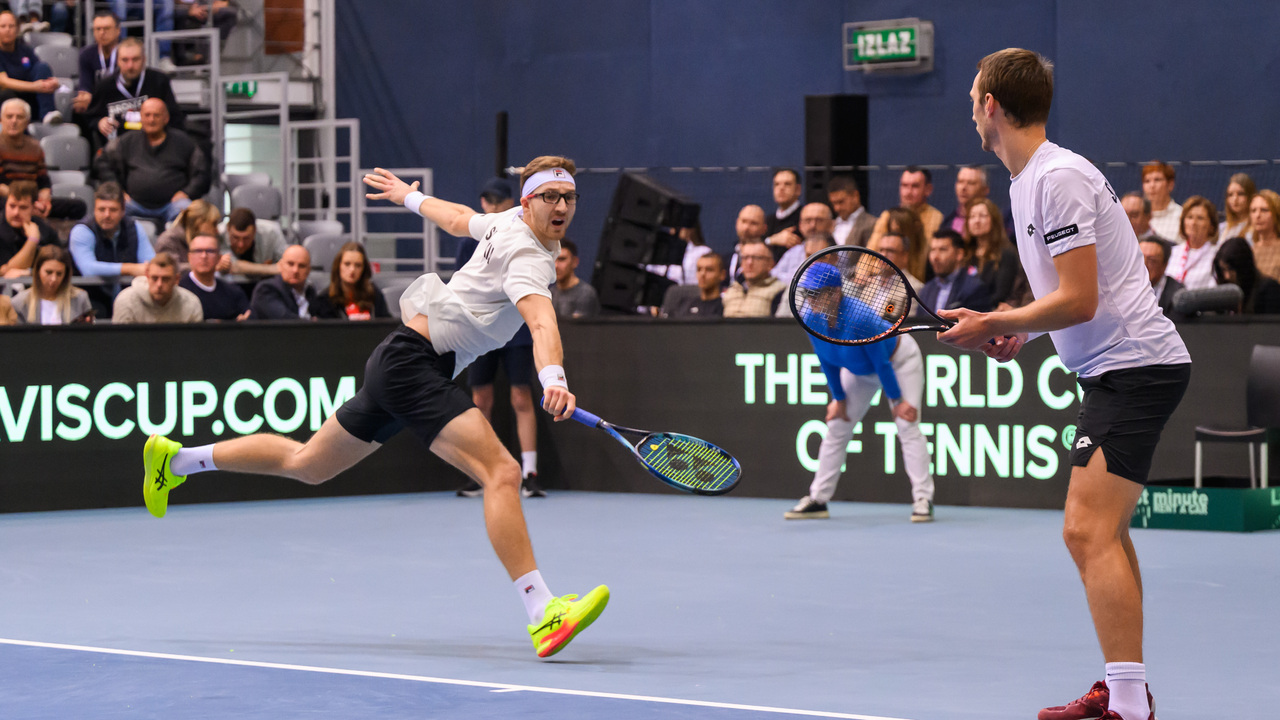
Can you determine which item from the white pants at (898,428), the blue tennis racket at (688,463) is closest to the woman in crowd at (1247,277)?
the white pants at (898,428)

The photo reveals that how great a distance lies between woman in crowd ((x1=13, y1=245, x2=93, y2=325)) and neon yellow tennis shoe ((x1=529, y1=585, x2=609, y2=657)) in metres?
5.82

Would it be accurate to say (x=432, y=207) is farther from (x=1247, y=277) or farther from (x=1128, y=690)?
(x=1247, y=277)

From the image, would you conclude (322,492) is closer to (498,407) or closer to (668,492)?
(498,407)

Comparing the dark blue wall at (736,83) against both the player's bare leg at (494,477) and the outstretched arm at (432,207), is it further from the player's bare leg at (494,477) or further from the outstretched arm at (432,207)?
the player's bare leg at (494,477)

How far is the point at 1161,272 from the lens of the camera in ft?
34.1

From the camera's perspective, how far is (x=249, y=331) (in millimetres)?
11094

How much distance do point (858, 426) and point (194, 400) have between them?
4204 mm

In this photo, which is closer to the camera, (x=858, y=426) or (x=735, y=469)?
(x=735, y=469)

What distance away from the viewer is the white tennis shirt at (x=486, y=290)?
6.06m

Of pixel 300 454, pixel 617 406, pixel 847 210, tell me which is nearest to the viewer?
pixel 300 454

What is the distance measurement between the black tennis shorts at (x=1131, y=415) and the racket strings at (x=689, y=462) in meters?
1.76

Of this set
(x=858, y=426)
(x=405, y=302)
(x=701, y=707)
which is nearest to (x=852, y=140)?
(x=858, y=426)

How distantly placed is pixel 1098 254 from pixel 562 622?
7.51ft

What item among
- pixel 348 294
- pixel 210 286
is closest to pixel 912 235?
pixel 348 294
